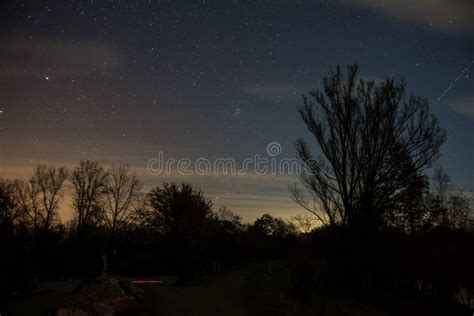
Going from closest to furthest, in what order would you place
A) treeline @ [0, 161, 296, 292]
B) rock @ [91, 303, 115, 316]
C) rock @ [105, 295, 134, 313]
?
rock @ [91, 303, 115, 316]
rock @ [105, 295, 134, 313]
treeline @ [0, 161, 296, 292]

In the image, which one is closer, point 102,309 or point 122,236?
point 102,309

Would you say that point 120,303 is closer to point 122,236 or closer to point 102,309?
point 102,309

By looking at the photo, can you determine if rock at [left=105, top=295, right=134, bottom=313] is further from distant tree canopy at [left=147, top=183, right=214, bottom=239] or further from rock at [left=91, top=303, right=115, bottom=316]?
distant tree canopy at [left=147, top=183, right=214, bottom=239]

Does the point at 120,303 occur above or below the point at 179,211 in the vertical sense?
below

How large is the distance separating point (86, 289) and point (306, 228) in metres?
11.7

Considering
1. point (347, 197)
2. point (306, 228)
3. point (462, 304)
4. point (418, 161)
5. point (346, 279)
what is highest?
point (418, 161)

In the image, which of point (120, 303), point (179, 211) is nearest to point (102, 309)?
point (120, 303)

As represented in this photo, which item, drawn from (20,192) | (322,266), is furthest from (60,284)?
(322,266)

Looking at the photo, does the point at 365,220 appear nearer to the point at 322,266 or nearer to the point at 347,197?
the point at 347,197

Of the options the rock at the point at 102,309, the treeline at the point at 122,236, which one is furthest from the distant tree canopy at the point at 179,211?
the rock at the point at 102,309

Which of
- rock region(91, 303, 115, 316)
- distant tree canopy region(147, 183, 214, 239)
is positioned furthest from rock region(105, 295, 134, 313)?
distant tree canopy region(147, 183, 214, 239)

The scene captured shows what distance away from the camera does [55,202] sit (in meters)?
39.0

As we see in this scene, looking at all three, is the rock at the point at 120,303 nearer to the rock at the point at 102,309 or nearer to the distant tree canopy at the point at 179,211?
the rock at the point at 102,309

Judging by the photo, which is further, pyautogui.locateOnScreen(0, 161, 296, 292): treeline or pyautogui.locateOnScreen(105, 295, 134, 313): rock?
pyautogui.locateOnScreen(0, 161, 296, 292): treeline
